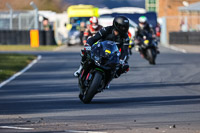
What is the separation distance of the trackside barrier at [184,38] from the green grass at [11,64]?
56.4 ft

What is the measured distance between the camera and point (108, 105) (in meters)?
11.5

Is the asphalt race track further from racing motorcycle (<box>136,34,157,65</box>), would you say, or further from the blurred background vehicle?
the blurred background vehicle

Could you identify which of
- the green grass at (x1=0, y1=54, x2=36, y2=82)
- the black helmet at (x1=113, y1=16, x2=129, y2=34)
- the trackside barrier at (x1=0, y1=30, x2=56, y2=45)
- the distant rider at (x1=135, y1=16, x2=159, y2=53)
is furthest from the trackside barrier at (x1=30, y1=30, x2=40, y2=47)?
the black helmet at (x1=113, y1=16, x2=129, y2=34)

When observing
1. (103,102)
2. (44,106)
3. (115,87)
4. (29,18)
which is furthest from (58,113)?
(29,18)

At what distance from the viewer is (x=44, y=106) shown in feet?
37.6

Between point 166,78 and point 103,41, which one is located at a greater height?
point 103,41

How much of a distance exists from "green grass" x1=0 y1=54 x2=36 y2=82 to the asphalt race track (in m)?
1.34

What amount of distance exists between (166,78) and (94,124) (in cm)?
954

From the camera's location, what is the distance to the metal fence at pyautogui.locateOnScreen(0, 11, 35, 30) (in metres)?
49.4

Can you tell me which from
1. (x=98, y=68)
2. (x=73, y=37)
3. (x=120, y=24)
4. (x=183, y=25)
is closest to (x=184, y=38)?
(x=183, y=25)

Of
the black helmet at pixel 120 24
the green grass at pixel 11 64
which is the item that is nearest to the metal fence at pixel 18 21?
the green grass at pixel 11 64

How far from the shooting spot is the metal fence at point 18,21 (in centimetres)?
4941

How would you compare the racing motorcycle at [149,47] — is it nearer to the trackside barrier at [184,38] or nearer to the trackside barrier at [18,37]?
the trackside barrier at [184,38]

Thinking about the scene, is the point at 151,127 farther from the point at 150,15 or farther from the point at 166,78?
the point at 150,15
